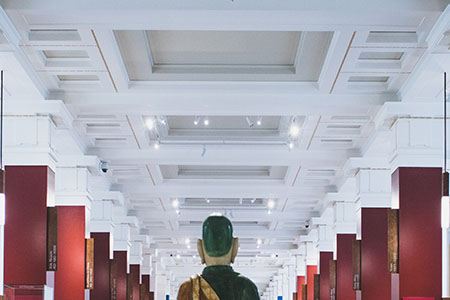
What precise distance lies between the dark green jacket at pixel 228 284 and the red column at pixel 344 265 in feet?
56.2

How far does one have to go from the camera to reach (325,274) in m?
25.2

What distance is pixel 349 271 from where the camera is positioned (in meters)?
21.3

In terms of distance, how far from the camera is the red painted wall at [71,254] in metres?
17.2

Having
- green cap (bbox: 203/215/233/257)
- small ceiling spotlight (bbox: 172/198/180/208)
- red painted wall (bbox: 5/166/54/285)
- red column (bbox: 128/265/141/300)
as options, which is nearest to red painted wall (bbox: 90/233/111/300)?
small ceiling spotlight (bbox: 172/198/180/208)

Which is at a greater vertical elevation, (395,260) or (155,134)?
(155,134)

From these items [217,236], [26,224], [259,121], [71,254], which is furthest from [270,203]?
[217,236]

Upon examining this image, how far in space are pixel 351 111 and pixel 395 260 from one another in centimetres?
240

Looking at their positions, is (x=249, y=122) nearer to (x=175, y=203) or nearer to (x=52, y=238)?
(x=52, y=238)

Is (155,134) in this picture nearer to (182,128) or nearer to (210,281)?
(182,128)

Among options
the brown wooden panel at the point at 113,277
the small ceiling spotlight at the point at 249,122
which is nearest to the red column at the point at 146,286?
the brown wooden panel at the point at 113,277

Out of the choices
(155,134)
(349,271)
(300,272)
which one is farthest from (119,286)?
(300,272)

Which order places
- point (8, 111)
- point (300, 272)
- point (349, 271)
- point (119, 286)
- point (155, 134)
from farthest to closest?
point (300, 272)
point (119, 286)
point (349, 271)
point (155, 134)
point (8, 111)

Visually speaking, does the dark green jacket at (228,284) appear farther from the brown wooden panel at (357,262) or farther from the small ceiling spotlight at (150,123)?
the brown wooden panel at (357,262)

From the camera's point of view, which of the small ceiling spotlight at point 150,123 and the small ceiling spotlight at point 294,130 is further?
the small ceiling spotlight at point 294,130
